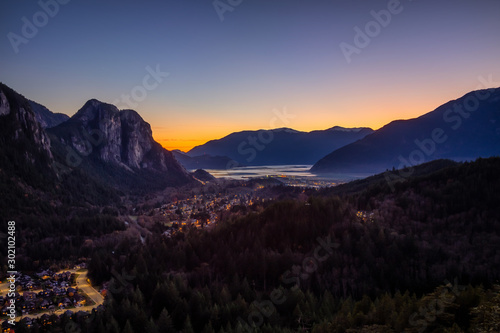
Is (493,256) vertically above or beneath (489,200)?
beneath

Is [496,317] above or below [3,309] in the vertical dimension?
above

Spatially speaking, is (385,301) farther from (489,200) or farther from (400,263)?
(489,200)

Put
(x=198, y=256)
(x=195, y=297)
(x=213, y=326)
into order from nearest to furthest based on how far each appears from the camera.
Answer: (x=213, y=326), (x=195, y=297), (x=198, y=256)

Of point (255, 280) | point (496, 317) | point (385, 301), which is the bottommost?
point (255, 280)

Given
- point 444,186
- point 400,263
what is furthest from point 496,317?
point 444,186

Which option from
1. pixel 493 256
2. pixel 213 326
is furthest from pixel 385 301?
pixel 493 256

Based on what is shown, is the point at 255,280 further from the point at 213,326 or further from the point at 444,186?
the point at 444,186

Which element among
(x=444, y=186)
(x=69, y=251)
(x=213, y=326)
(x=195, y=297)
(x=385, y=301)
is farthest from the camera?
(x=444, y=186)

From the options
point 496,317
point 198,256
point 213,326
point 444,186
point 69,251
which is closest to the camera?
point 496,317

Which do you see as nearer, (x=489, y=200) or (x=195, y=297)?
(x=195, y=297)
